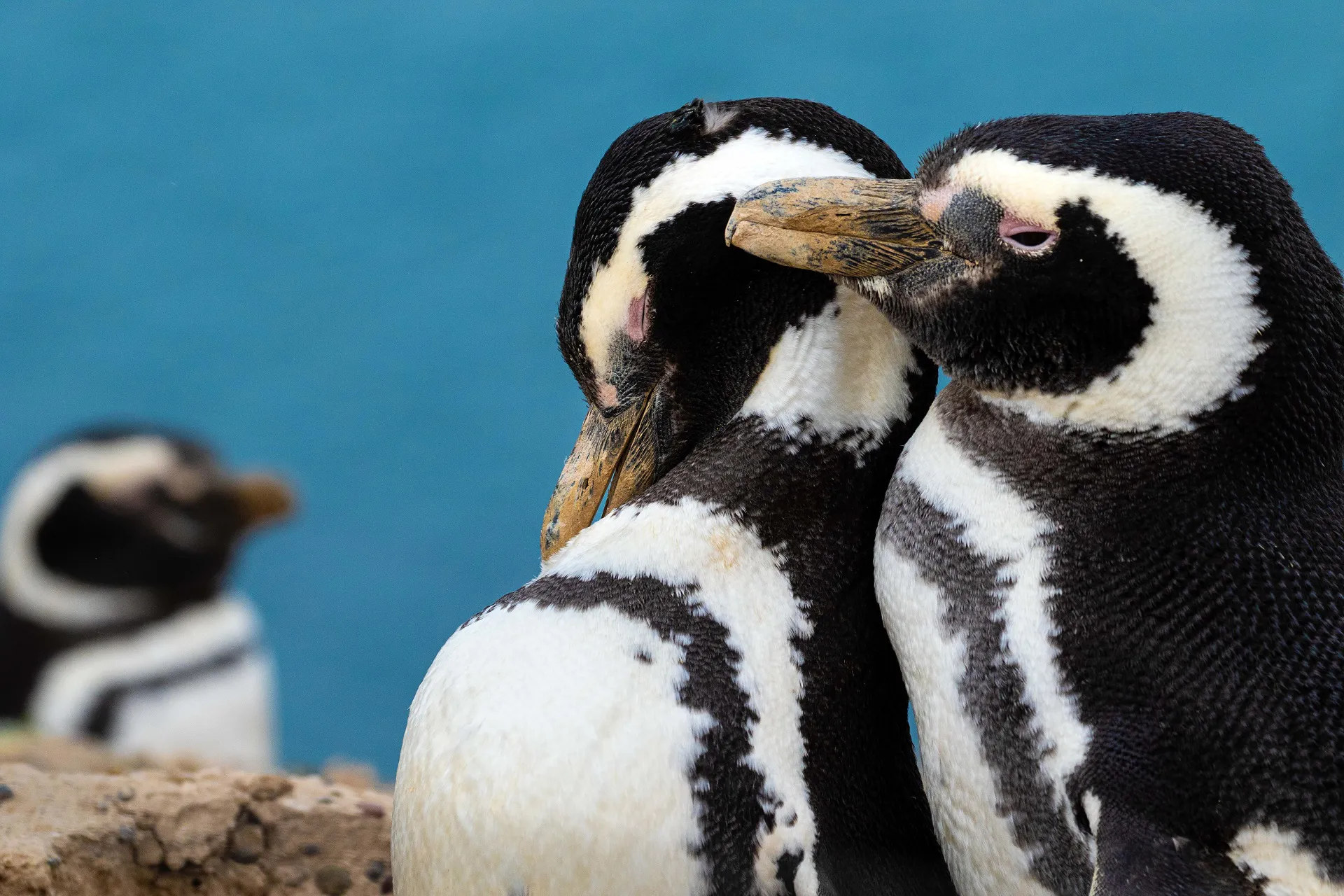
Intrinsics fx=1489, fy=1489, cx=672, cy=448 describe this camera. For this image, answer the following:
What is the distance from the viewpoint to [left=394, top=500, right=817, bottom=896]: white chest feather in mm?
950

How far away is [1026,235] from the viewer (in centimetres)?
89

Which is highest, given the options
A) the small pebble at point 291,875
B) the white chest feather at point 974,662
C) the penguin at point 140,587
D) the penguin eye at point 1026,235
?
the penguin at point 140,587

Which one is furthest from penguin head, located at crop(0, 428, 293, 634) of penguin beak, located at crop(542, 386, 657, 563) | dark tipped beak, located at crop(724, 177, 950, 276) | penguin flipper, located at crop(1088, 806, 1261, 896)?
penguin flipper, located at crop(1088, 806, 1261, 896)

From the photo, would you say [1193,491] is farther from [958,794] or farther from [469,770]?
[469,770]

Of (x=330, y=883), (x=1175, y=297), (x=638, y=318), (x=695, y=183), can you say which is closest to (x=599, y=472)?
(x=638, y=318)

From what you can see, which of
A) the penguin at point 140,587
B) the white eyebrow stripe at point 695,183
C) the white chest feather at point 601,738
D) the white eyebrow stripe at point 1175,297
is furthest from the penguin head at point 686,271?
the penguin at point 140,587

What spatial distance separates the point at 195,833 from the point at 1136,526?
980 mm

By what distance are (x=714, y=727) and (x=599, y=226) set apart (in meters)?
0.37

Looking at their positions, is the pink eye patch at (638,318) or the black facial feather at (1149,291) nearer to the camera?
the black facial feather at (1149,291)

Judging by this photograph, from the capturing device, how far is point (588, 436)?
1.18m

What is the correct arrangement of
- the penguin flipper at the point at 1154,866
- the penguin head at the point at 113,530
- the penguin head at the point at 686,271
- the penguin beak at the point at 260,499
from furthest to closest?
the penguin beak at the point at 260,499 < the penguin head at the point at 113,530 < the penguin head at the point at 686,271 < the penguin flipper at the point at 1154,866

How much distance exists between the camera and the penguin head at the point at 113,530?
9.98 ft

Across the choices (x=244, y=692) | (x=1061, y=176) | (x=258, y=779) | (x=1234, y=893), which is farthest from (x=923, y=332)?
(x=244, y=692)

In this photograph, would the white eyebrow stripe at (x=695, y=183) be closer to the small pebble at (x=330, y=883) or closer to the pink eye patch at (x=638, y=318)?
the pink eye patch at (x=638, y=318)
